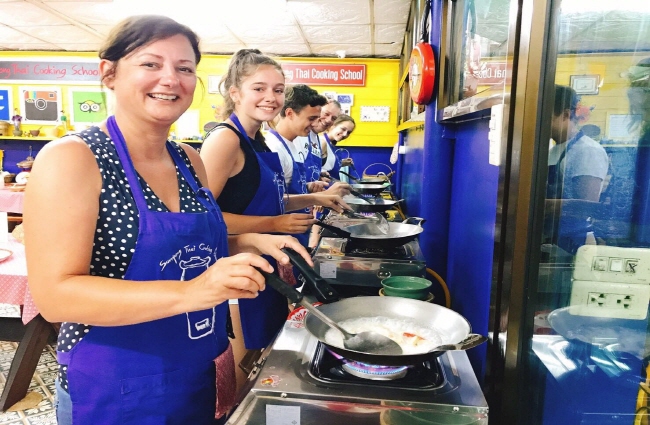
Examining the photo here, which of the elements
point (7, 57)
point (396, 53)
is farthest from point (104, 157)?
point (7, 57)

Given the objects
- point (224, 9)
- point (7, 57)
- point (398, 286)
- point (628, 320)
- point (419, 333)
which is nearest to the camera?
point (628, 320)

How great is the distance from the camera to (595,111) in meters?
0.81

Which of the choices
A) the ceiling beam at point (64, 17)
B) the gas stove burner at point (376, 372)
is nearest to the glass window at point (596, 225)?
the gas stove burner at point (376, 372)

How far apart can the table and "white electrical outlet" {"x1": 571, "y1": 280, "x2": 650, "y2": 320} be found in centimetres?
278

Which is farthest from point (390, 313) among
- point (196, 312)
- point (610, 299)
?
point (610, 299)

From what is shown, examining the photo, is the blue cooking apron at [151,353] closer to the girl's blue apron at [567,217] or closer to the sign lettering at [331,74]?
the girl's blue apron at [567,217]

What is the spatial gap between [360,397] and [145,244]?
2.05 feet

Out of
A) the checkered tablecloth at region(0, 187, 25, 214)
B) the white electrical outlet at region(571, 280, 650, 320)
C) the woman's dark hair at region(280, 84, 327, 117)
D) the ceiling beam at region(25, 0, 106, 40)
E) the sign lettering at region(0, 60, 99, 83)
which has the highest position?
the ceiling beam at region(25, 0, 106, 40)

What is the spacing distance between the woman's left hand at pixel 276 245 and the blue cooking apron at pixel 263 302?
0.57 m

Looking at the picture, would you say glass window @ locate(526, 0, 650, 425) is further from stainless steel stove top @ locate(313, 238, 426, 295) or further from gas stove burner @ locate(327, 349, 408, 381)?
stainless steel stove top @ locate(313, 238, 426, 295)

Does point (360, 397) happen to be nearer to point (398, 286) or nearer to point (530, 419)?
point (530, 419)

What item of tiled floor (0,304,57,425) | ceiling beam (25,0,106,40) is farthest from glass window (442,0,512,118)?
ceiling beam (25,0,106,40)

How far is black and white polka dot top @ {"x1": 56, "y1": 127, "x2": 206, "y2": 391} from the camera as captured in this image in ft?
3.51

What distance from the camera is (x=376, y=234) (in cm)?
242
